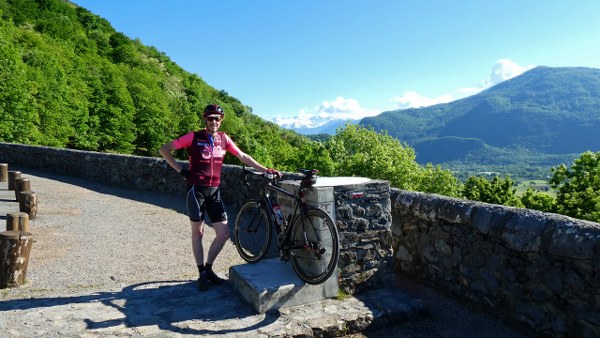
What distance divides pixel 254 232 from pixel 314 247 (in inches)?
48.5

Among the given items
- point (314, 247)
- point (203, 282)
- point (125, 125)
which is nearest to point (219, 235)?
point (203, 282)

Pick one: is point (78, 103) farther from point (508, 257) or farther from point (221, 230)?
point (508, 257)

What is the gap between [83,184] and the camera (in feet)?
47.0

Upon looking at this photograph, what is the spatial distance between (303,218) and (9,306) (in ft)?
10.4

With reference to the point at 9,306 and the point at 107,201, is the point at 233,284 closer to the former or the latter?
the point at 9,306

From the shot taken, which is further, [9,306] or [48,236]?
[48,236]

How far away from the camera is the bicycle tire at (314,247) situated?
4.08 metres

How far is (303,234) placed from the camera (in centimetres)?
452

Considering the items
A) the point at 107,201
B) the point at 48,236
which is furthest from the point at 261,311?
the point at 107,201

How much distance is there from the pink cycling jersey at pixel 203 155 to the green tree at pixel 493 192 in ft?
73.7

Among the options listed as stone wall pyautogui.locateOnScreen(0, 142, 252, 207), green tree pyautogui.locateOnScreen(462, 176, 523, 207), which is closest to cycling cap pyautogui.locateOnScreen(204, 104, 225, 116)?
stone wall pyautogui.locateOnScreen(0, 142, 252, 207)

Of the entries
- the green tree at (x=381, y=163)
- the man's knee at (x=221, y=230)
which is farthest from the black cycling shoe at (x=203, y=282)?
the green tree at (x=381, y=163)

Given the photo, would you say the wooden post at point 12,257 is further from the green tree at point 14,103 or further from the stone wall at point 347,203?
the green tree at point 14,103

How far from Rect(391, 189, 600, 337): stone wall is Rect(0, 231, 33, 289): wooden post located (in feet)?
15.5
